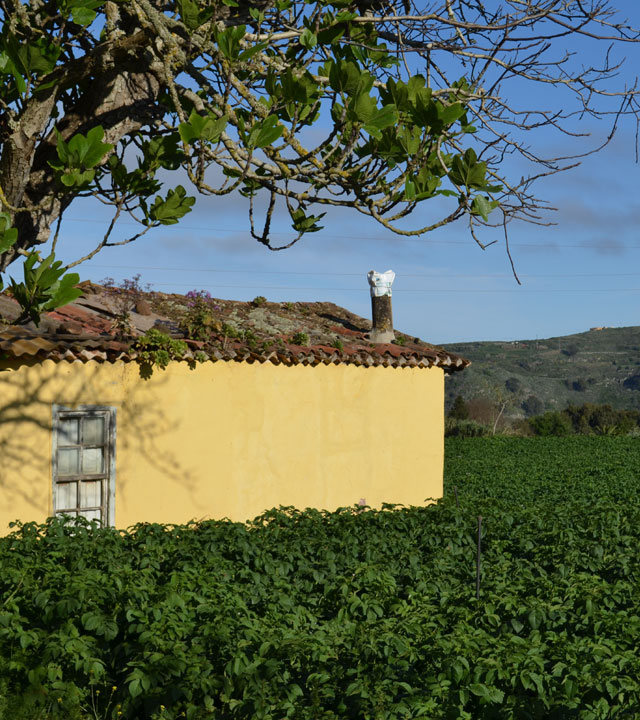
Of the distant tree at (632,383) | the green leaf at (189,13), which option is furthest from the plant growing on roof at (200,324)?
the distant tree at (632,383)

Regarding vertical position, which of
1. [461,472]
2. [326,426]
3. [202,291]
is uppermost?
[202,291]

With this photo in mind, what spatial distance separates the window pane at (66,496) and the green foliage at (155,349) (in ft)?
5.60

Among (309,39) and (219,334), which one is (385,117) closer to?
(309,39)

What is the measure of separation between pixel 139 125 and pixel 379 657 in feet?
17.9

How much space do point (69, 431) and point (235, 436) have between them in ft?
8.19

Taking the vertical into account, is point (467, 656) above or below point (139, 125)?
below

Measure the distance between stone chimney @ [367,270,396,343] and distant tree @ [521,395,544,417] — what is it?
6810 cm

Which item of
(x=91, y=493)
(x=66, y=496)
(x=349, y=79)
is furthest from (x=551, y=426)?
(x=349, y=79)

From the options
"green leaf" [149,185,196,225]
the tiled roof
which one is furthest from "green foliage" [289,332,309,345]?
"green leaf" [149,185,196,225]

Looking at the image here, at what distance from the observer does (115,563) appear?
8.38 m

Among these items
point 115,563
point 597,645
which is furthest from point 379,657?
point 115,563

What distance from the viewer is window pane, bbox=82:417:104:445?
10.9 meters

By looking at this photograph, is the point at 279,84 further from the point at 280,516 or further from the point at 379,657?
the point at 280,516

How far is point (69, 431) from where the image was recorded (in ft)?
35.1
